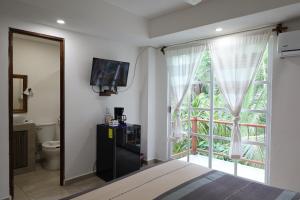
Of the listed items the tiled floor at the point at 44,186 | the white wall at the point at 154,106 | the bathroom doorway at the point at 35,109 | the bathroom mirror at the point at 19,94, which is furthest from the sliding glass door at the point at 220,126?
the bathroom mirror at the point at 19,94

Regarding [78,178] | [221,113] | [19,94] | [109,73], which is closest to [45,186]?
[78,178]

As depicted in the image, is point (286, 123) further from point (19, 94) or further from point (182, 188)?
point (19, 94)

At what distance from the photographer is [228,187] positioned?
5.03 feet

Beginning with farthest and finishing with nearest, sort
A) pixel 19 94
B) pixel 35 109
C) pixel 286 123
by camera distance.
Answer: pixel 35 109
pixel 19 94
pixel 286 123

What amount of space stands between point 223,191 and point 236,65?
6.08 ft

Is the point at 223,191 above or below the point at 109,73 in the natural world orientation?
below

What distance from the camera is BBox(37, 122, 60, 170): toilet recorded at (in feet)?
11.3

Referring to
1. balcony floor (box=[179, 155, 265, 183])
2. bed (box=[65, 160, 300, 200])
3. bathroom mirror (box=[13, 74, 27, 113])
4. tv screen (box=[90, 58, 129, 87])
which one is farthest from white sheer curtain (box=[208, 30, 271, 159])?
bathroom mirror (box=[13, 74, 27, 113])

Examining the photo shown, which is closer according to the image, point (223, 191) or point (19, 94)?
point (223, 191)

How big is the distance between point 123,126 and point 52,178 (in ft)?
4.71

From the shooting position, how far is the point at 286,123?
95.3 inches

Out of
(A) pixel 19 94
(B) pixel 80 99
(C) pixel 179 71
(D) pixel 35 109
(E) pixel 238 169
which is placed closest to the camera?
(B) pixel 80 99

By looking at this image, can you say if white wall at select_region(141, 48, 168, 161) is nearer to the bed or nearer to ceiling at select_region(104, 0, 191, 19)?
ceiling at select_region(104, 0, 191, 19)

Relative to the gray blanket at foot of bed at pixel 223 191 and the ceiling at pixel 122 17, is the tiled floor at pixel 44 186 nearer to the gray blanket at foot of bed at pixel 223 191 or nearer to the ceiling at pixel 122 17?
the gray blanket at foot of bed at pixel 223 191
